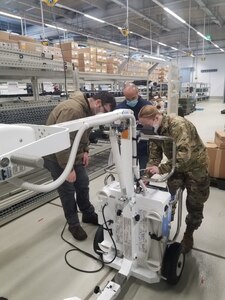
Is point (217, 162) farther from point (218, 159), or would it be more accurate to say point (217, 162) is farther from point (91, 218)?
point (91, 218)

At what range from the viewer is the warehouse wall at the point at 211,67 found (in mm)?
19906

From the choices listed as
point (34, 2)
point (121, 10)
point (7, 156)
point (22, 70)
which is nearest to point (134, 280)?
point (7, 156)

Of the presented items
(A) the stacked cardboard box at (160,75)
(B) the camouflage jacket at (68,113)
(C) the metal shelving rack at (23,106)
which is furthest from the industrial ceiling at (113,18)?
(B) the camouflage jacket at (68,113)

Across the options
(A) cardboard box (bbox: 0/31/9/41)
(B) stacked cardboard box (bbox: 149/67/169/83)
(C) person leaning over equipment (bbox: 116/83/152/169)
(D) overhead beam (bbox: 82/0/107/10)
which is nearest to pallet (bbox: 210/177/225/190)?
(C) person leaning over equipment (bbox: 116/83/152/169)

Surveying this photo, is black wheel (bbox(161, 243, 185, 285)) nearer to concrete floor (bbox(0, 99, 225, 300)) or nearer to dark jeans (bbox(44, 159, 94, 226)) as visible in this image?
concrete floor (bbox(0, 99, 225, 300))

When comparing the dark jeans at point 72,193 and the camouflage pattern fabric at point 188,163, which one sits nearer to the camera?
the camouflage pattern fabric at point 188,163

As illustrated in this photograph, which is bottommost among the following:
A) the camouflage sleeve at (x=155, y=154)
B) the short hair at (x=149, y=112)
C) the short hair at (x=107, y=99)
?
the camouflage sleeve at (x=155, y=154)

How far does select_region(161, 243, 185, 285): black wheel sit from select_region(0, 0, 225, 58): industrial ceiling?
5.41 m

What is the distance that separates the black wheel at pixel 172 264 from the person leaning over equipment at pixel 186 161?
204 millimetres

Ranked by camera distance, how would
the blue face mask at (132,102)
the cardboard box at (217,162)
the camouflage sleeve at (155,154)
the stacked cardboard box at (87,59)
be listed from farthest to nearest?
the stacked cardboard box at (87,59), the cardboard box at (217,162), the blue face mask at (132,102), the camouflage sleeve at (155,154)

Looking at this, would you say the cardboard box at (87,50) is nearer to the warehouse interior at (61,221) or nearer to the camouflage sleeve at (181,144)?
the warehouse interior at (61,221)

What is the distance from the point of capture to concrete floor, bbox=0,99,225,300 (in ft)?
5.71

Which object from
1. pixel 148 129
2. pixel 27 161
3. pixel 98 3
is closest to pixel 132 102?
pixel 148 129

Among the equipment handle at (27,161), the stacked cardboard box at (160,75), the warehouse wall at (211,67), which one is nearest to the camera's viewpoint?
the equipment handle at (27,161)
